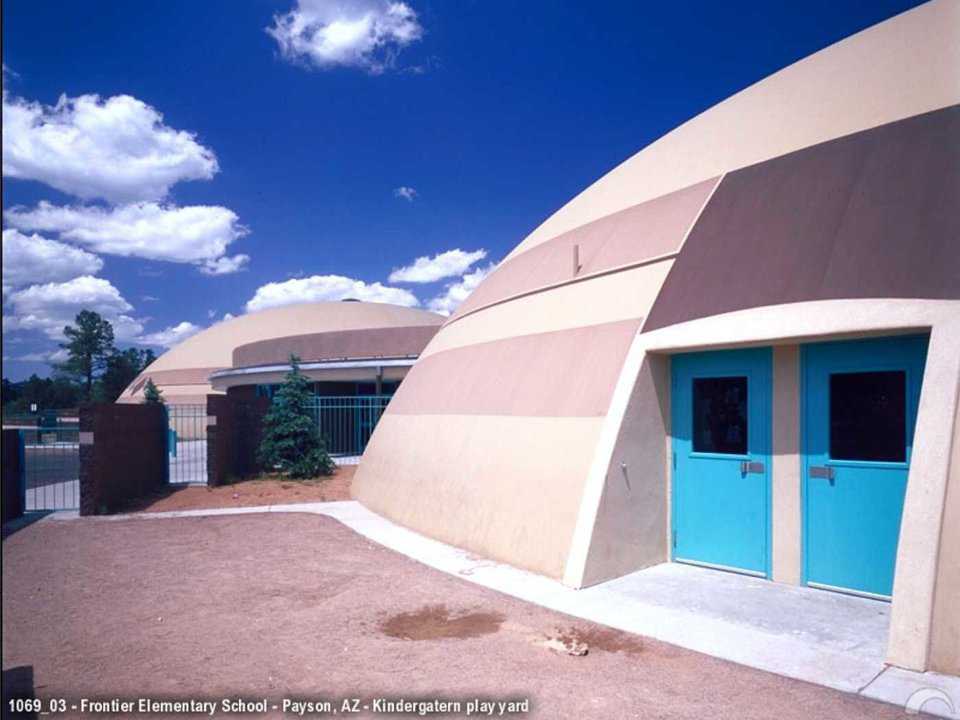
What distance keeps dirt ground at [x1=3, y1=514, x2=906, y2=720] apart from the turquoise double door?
2.24 meters

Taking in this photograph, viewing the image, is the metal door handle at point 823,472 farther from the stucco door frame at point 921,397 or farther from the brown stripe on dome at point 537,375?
the brown stripe on dome at point 537,375

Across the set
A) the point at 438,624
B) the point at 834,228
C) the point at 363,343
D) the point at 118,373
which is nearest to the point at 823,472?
the point at 834,228

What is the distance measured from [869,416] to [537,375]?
4.20m

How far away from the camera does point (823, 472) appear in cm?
697

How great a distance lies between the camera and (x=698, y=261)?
819 cm

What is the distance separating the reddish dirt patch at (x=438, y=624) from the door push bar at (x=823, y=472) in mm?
3501

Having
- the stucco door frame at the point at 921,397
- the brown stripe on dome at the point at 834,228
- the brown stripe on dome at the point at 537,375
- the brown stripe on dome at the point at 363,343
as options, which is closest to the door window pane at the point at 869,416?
the stucco door frame at the point at 921,397

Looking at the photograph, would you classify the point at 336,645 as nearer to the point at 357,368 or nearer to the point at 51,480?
the point at 357,368

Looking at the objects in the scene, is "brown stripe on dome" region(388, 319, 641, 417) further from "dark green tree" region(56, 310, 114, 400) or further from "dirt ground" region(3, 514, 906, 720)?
"dark green tree" region(56, 310, 114, 400)

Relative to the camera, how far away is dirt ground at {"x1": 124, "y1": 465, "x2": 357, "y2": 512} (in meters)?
14.4

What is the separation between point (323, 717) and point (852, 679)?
3834 millimetres

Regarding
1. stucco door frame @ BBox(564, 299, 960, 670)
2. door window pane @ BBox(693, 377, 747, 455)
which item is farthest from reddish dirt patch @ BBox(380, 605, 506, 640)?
door window pane @ BBox(693, 377, 747, 455)

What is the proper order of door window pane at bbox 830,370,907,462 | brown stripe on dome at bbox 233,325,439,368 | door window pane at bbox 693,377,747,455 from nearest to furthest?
door window pane at bbox 830,370,907,462 < door window pane at bbox 693,377,747,455 < brown stripe on dome at bbox 233,325,439,368

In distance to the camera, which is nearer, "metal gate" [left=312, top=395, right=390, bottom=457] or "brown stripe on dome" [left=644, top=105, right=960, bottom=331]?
"brown stripe on dome" [left=644, top=105, right=960, bottom=331]
